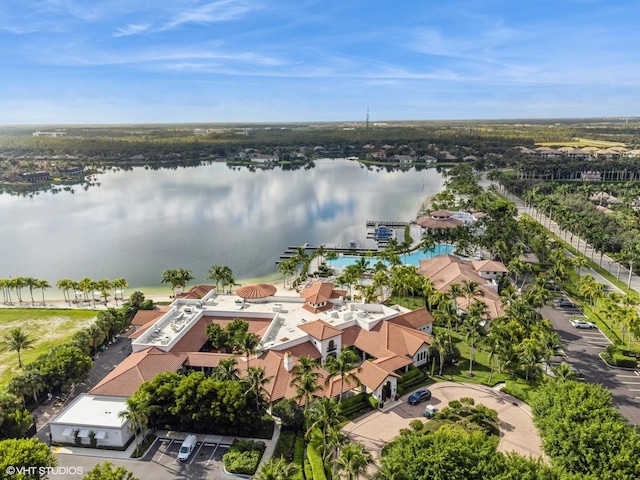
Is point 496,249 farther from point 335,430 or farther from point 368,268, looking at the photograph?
point 335,430

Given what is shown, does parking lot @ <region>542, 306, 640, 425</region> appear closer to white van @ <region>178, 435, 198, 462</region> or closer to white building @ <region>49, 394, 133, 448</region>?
white van @ <region>178, 435, 198, 462</region>

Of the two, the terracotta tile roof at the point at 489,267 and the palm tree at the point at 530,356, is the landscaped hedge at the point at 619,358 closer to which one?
the palm tree at the point at 530,356

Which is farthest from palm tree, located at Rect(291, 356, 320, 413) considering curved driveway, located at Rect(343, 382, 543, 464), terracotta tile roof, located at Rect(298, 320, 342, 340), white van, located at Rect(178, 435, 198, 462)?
white van, located at Rect(178, 435, 198, 462)

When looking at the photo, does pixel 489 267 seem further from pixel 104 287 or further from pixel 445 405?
pixel 104 287

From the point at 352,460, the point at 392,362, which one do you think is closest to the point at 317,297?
the point at 392,362

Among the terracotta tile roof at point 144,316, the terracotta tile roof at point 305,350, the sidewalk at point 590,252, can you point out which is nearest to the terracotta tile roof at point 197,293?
the terracotta tile roof at point 144,316

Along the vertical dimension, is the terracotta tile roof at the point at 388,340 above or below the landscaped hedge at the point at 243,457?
above

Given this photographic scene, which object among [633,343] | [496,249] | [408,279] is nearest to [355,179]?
[496,249]
